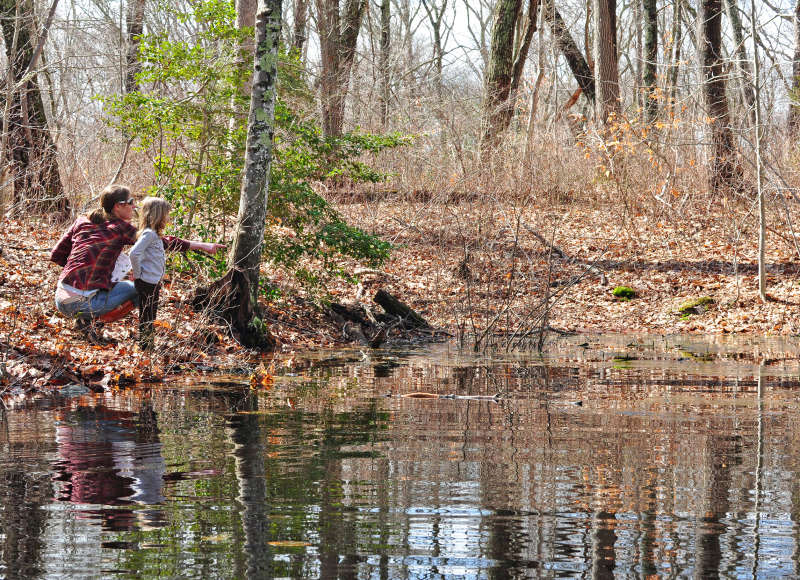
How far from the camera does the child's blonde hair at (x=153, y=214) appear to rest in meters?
8.96

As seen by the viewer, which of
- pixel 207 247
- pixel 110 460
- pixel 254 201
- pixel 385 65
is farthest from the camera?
pixel 385 65

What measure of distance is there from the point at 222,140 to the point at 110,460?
25.6ft

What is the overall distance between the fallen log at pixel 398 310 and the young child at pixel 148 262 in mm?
5033

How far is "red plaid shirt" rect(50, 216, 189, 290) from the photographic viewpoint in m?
8.84

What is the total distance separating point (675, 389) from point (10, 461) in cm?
554

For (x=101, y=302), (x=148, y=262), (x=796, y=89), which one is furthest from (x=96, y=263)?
(x=796, y=89)

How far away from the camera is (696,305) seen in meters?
15.7

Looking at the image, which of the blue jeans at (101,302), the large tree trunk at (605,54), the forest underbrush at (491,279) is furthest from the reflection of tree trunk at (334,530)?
the large tree trunk at (605,54)

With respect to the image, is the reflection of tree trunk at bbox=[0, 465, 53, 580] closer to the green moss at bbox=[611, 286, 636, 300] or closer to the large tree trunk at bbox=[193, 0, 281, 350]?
the large tree trunk at bbox=[193, 0, 281, 350]

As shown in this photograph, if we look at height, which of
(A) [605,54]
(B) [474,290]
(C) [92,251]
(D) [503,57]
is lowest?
(B) [474,290]

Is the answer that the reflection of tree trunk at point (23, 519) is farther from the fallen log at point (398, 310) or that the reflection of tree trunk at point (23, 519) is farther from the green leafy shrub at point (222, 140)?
the fallen log at point (398, 310)

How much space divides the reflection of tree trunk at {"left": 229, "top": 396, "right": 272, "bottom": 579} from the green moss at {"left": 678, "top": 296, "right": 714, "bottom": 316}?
10.8 metres

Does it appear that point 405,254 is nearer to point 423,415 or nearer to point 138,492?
point 423,415

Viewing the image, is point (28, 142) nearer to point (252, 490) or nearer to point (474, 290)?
point (474, 290)
